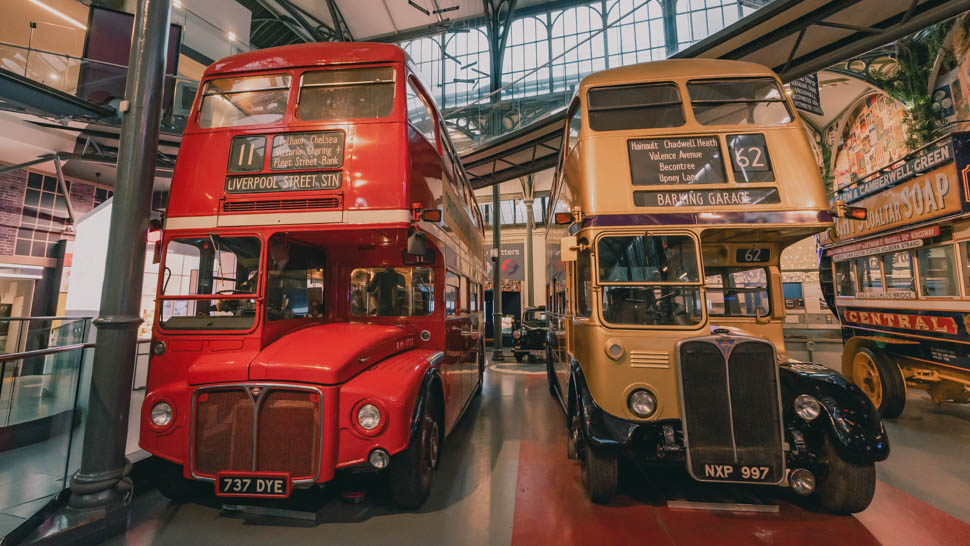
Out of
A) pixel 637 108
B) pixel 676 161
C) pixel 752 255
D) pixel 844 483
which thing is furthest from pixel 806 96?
pixel 844 483

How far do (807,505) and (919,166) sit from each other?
15.1ft

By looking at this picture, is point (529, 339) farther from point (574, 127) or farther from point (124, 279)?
point (124, 279)

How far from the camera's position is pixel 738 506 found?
282 cm

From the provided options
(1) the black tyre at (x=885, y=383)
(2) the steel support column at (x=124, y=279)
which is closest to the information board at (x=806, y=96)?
(1) the black tyre at (x=885, y=383)

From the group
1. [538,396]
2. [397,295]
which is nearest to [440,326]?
[397,295]

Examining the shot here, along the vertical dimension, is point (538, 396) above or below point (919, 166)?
below

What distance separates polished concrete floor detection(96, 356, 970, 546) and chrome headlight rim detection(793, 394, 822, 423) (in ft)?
2.43

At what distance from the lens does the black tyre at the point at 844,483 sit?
2.60 m

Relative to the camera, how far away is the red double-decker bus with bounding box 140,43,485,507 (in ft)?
8.26

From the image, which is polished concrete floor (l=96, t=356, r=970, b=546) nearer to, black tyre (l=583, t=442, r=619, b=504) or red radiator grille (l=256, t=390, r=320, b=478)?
black tyre (l=583, t=442, r=619, b=504)

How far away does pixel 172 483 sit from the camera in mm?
2891

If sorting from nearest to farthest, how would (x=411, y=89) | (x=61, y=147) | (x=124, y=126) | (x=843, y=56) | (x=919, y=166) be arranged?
(x=124, y=126), (x=411, y=89), (x=919, y=166), (x=843, y=56), (x=61, y=147)

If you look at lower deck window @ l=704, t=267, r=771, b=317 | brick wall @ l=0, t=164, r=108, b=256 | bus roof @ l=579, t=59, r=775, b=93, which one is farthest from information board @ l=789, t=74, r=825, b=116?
brick wall @ l=0, t=164, r=108, b=256

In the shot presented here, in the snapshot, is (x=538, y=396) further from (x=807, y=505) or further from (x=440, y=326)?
(x=807, y=505)
